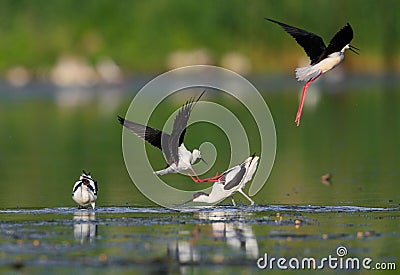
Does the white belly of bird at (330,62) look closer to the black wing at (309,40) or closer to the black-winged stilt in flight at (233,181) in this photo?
the black wing at (309,40)

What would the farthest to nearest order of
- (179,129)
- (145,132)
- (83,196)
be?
(145,132) → (83,196) → (179,129)

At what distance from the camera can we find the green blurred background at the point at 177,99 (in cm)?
1808

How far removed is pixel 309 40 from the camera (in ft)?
50.3

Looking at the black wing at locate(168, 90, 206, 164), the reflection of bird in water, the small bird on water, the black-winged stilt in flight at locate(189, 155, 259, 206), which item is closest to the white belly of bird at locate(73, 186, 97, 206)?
the small bird on water

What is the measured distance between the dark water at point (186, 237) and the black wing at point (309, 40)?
2.28 meters

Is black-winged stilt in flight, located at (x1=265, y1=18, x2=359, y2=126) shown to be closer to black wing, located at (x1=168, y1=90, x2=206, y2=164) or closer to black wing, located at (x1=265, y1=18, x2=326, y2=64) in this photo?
black wing, located at (x1=265, y1=18, x2=326, y2=64)

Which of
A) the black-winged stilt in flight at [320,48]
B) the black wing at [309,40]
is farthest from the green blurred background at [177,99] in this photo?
the black wing at [309,40]

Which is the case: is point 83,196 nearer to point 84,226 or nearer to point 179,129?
point 84,226

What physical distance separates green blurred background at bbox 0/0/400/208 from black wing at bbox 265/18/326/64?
1.92 metres

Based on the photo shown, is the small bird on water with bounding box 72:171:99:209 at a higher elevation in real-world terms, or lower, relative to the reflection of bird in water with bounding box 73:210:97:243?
higher

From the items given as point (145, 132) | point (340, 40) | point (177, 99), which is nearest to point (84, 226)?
point (145, 132)

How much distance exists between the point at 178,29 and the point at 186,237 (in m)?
51.5

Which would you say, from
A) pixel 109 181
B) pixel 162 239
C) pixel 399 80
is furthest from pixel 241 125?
pixel 399 80

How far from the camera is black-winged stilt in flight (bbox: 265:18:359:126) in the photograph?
15008 mm
